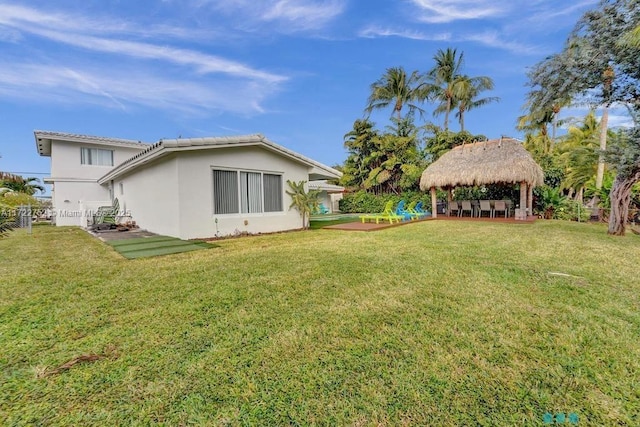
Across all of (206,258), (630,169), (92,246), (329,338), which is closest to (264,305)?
(329,338)

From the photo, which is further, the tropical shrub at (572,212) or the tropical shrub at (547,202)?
the tropical shrub at (547,202)

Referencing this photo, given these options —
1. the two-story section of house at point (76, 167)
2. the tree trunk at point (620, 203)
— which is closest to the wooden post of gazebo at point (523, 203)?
the tree trunk at point (620, 203)

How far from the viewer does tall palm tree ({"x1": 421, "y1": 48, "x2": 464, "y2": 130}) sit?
1170 inches

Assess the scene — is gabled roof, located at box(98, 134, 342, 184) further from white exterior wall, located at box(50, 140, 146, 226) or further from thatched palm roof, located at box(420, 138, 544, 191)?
white exterior wall, located at box(50, 140, 146, 226)

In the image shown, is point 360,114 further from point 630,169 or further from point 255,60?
point 630,169

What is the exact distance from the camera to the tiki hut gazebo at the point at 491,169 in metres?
15.8

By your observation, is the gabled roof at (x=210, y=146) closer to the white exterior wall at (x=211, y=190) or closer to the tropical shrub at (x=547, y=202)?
the white exterior wall at (x=211, y=190)

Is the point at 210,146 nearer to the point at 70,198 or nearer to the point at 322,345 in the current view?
the point at 322,345

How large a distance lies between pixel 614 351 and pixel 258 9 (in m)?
16.4

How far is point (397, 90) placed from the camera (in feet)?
98.7

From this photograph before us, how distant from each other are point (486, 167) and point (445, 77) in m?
17.5

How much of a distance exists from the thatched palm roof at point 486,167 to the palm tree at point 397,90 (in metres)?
12.8

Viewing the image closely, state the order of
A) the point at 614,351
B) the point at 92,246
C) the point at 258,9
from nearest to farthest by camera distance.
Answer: the point at 614,351 → the point at 92,246 → the point at 258,9

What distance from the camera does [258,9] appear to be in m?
13.7
